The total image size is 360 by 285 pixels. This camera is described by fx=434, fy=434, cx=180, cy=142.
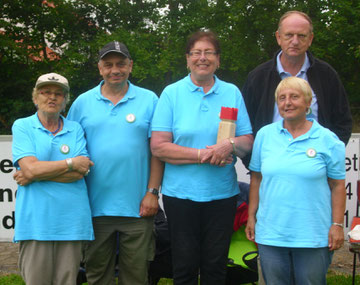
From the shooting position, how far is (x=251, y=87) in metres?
3.38

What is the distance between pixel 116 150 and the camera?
3174 millimetres

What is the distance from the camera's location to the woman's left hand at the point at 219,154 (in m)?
2.91

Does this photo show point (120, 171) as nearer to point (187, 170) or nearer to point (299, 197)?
point (187, 170)

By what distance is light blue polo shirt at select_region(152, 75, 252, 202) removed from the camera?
303 cm

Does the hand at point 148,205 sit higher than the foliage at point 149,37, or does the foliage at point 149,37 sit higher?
the foliage at point 149,37

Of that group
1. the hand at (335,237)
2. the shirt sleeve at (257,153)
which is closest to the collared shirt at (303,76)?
the shirt sleeve at (257,153)

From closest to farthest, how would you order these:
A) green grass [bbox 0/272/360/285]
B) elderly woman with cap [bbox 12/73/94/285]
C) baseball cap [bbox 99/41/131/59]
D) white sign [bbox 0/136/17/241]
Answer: elderly woman with cap [bbox 12/73/94/285] < baseball cap [bbox 99/41/131/59] < green grass [bbox 0/272/360/285] < white sign [bbox 0/136/17/241]

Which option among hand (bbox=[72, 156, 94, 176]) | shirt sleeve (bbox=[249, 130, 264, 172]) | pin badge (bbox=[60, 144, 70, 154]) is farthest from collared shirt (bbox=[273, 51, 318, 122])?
pin badge (bbox=[60, 144, 70, 154])

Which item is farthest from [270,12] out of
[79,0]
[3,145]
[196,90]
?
[196,90]

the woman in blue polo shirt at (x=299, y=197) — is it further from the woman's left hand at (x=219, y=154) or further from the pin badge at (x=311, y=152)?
the woman's left hand at (x=219, y=154)

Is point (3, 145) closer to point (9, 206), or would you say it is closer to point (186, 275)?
point (9, 206)

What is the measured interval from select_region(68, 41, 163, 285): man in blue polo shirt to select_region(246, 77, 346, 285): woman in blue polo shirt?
0.94 metres

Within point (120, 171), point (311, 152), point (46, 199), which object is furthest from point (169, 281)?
point (311, 152)

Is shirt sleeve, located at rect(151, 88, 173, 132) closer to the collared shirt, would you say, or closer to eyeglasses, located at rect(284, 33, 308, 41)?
the collared shirt
